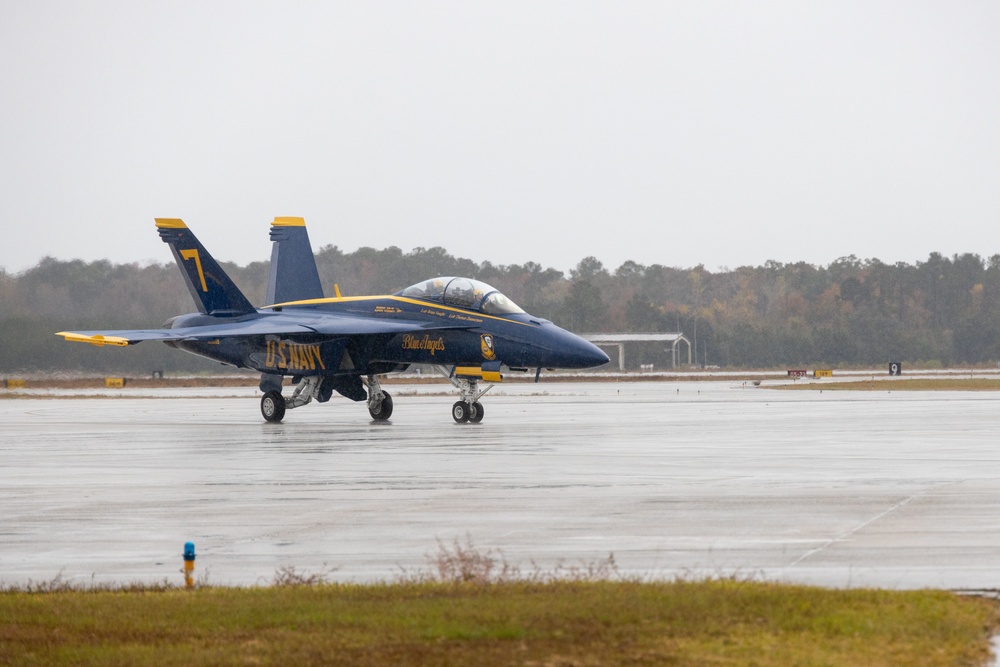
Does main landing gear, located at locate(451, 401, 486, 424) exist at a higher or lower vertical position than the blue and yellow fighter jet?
lower

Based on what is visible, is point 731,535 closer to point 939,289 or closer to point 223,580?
point 223,580

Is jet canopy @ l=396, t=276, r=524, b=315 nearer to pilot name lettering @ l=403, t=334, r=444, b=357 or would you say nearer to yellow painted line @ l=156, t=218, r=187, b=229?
pilot name lettering @ l=403, t=334, r=444, b=357

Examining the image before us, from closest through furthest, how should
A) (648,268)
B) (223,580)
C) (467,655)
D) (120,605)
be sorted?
(467,655) < (120,605) < (223,580) < (648,268)

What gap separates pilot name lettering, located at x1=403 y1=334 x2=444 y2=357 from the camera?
97.5 ft

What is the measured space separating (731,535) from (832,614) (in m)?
3.65

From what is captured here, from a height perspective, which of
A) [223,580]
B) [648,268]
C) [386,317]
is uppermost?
[648,268]

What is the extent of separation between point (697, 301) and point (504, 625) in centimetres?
11945

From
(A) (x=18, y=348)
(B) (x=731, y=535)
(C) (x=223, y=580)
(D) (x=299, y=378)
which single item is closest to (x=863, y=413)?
(D) (x=299, y=378)

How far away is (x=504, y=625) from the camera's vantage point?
24.5ft

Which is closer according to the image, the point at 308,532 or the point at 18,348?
the point at 308,532

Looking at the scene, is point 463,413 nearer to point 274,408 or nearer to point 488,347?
point 488,347

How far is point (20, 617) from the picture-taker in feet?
26.2

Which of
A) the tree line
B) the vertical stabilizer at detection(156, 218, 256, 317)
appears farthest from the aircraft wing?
the tree line

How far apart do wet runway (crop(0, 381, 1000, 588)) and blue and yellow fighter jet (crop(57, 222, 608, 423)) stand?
170 cm
